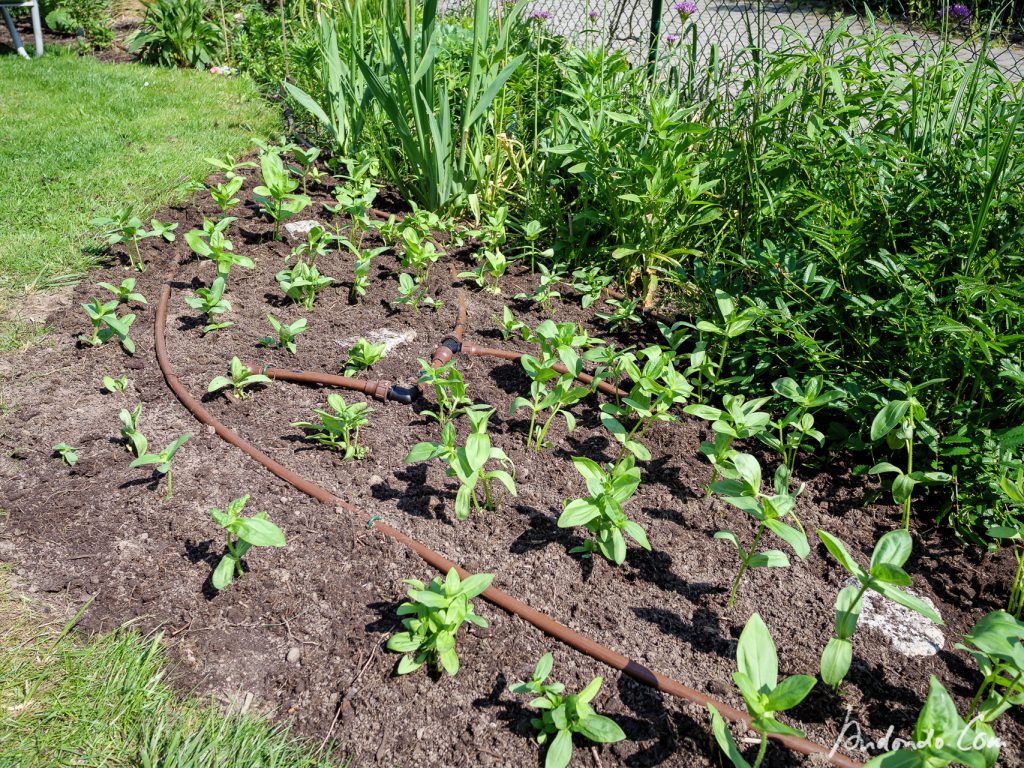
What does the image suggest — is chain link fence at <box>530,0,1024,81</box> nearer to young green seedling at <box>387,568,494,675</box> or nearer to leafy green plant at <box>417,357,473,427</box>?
leafy green plant at <box>417,357,473,427</box>

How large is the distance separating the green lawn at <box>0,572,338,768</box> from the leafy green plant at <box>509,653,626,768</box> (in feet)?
1.40

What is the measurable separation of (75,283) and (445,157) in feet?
5.32

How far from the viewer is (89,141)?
14.7 ft

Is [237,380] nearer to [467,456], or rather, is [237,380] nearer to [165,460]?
[165,460]

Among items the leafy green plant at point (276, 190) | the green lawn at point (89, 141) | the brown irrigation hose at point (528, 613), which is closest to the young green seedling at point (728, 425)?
the brown irrigation hose at point (528, 613)

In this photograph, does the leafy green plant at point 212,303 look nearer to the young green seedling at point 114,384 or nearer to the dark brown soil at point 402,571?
the dark brown soil at point 402,571

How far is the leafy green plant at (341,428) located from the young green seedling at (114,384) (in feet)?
2.02

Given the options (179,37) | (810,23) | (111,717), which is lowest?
(111,717)

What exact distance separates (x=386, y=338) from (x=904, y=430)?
5.66ft

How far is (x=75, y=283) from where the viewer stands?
312 centimetres

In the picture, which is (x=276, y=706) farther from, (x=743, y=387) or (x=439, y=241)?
(x=439, y=241)

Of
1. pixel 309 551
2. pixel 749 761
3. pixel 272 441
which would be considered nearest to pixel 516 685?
pixel 749 761

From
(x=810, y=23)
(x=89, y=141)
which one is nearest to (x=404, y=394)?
(x=89, y=141)

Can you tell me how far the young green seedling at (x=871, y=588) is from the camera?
4.90 feet
